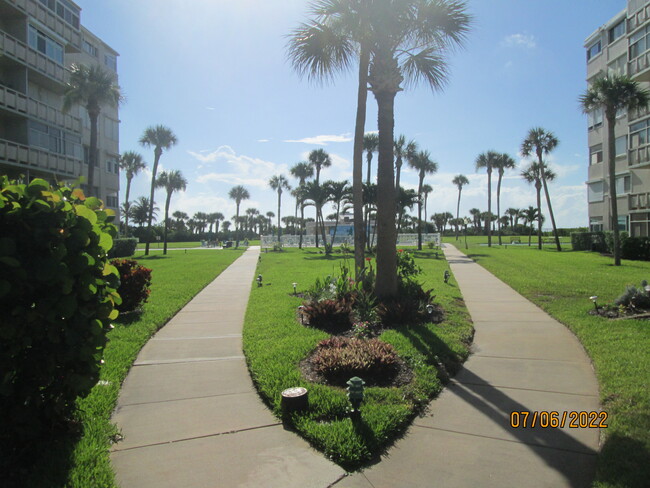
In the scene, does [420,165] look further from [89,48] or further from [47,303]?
[47,303]

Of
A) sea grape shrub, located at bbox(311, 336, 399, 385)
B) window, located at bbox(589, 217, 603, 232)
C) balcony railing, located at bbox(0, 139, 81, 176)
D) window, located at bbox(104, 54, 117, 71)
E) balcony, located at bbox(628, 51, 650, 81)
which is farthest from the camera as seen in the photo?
window, located at bbox(104, 54, 117, 71)

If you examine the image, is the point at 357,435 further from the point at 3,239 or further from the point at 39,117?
the point at 39,117

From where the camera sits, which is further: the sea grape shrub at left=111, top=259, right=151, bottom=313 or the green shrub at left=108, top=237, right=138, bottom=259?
the green shrub at left=108, top=237, right=138, bottom=259

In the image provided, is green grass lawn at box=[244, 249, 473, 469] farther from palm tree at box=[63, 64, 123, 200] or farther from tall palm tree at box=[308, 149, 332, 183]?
tall palm tree at box=[308, 149, 332, 183]

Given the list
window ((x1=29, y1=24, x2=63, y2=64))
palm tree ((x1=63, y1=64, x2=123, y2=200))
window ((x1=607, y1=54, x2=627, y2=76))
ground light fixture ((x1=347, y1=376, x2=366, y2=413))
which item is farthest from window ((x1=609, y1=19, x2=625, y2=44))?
window ((x1=29, y1=24, x2=63, y2=64))

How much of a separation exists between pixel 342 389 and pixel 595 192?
3730 centimetres

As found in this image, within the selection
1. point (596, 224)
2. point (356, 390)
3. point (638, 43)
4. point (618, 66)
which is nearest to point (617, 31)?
point (618, 66)

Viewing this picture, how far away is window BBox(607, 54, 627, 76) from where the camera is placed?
28.4 meters

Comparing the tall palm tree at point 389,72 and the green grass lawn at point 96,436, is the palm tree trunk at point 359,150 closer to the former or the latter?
the tall palm tree at point 389,72

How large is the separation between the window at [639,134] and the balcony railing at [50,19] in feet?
113

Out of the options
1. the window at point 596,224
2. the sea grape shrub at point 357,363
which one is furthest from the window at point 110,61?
the window at point 596,224

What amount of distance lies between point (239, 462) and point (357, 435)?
3.24ft

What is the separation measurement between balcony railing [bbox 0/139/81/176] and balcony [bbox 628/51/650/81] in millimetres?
33495

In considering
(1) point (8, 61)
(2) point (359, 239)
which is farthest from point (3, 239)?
(1) point (8, 61)
